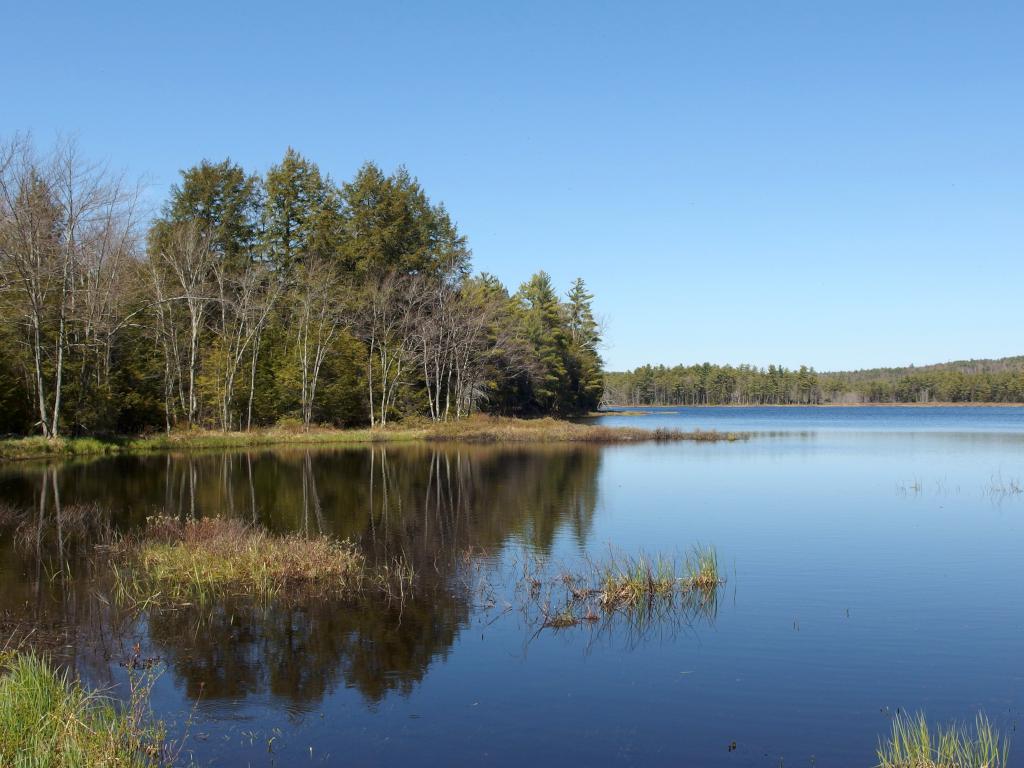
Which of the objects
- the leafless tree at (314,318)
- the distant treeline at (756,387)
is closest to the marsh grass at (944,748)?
the leafless tree at (314,318)

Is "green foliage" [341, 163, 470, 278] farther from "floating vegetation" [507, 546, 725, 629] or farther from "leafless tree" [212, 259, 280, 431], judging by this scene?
"floating vegetation" [507, 546, 725, 629]

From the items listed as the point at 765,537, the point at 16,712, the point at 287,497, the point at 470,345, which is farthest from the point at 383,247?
the point at 16,712

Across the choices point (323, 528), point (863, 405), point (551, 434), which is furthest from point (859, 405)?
point (323, 528)

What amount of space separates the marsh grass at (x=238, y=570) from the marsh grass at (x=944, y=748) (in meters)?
8.31

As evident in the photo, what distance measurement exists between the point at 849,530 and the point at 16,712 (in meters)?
19.5

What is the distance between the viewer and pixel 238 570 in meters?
15.1

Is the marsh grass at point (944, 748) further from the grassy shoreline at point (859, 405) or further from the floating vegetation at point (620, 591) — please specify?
the grassy shoreline at point (859, 405)

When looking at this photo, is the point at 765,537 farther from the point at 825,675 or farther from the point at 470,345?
the point at 470,345

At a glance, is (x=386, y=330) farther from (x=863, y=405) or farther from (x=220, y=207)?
(x=863, y=405)

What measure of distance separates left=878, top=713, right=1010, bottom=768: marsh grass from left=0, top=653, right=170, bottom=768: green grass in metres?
7.17

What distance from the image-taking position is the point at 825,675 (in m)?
10.6

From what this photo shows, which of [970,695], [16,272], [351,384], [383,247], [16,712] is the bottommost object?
[970,695]

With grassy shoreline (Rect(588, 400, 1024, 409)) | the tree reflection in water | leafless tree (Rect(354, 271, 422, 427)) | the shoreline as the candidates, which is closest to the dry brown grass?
leafless tree (Rect(354, 271, 422, 427))

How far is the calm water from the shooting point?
877 cm
